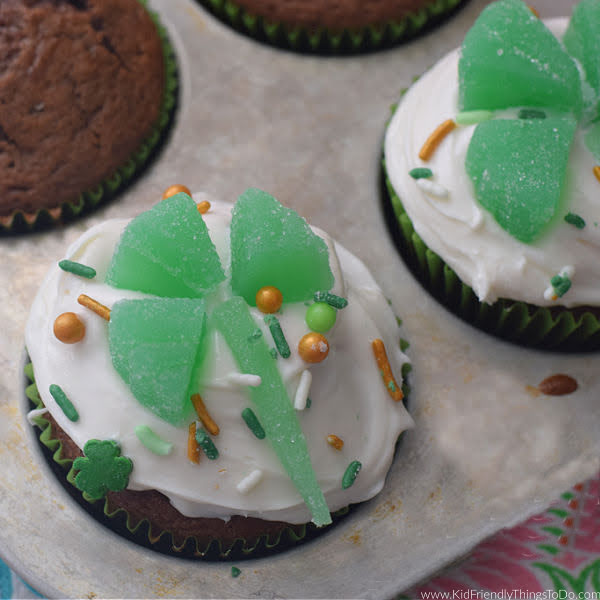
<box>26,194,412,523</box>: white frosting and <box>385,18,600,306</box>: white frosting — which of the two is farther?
<box>385,18,600,306</box>: white frosting

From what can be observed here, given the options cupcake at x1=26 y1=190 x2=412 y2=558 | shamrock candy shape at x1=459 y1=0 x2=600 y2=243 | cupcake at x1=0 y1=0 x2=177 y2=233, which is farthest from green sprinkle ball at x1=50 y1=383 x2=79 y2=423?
shamrock candy shape at x1=459 y1=0 x2=600 y2=243

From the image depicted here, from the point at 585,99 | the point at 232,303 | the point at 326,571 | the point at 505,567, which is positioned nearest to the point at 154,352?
the point at 232,303

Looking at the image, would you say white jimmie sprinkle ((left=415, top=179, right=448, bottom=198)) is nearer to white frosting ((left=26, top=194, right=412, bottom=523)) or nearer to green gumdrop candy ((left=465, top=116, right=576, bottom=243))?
green gumdrop candy ((left=465, top=116, right=576, bottom=243))

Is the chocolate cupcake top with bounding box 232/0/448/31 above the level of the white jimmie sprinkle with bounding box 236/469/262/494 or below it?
above

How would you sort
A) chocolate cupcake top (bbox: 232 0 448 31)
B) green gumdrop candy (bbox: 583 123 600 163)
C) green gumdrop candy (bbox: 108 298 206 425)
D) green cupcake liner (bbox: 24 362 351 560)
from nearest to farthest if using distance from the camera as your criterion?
green gumdrop candy (bbox: 108 298 206 425) → green cupcake liner (bbox: 24 362 351 560) → green gumdrop candy (bbox: 583 123 600 163) → chocolate cupcake top (bbox: 232 0 448 31)

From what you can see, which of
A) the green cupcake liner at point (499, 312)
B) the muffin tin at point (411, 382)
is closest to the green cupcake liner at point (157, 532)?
the muffin tin at point (411, 382)

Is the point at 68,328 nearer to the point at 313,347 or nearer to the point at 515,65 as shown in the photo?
the point at 313,347
